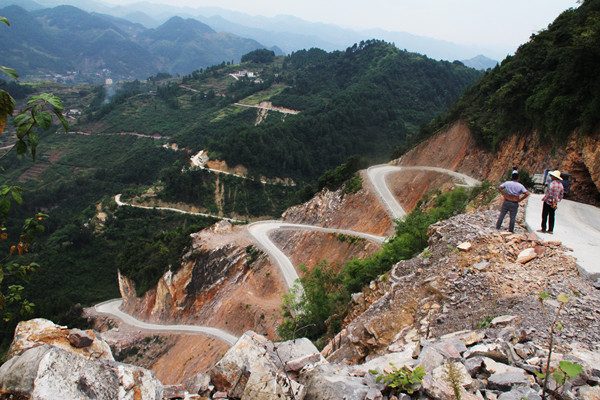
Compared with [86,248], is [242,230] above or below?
above

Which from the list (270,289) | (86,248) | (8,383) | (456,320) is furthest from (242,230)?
(8,383)

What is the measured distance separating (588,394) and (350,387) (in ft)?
10.9

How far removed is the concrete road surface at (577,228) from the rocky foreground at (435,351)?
397 millimetres

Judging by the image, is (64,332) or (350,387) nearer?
(350,387)

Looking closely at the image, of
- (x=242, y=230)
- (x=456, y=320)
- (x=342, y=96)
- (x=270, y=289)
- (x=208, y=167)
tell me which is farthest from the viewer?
(x=342, y=96)

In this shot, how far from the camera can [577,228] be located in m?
13.0

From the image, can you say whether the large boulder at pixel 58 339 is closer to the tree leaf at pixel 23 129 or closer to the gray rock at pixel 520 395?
the tree leaf at pixel 23 129

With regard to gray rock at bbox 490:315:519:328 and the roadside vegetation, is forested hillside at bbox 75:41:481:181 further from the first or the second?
gray rock at bbox 490:315:519:328

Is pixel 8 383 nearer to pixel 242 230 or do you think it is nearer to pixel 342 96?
pixel 242 230

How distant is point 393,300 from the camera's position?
1230cm

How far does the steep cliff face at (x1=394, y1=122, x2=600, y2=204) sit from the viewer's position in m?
19.2

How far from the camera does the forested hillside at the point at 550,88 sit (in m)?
20.3

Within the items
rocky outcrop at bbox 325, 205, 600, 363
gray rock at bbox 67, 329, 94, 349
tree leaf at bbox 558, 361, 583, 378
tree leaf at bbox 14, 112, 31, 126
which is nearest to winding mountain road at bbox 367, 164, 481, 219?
rocky outcrop at bbox 325, 205, 600, 363

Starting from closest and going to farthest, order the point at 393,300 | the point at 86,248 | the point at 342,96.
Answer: the point at 393,300 → the point at 86,248 → the point at 342,96
